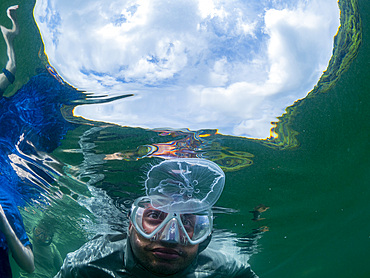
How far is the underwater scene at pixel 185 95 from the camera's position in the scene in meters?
5.17

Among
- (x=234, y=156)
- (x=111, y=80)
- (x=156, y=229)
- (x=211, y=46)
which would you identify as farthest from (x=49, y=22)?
(x=234, y=156)

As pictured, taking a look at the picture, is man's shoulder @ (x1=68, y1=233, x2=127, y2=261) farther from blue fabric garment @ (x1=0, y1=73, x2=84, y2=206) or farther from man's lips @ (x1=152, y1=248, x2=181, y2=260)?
blue fabric garment @ (x1=0, y1=73, x2=84, y2=206)

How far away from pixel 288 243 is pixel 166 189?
1518cm

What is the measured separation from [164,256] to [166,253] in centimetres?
7

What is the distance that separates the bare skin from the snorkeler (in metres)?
3.75

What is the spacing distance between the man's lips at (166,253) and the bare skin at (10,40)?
4.81m

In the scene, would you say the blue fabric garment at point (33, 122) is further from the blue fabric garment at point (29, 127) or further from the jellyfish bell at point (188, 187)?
the jellyfish bell at point (188, 187)

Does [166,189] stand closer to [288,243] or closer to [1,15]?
[1,15]

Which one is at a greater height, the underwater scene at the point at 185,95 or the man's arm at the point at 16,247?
the underwater scene at the point at 185,95

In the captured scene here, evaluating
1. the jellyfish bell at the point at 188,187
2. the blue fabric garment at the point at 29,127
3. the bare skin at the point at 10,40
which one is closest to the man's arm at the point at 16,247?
the blue fabric garment at the point at 29,127

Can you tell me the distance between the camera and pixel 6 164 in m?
9.57

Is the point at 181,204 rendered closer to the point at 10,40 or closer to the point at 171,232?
the point at 171,232

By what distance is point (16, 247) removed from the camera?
24.4 ft

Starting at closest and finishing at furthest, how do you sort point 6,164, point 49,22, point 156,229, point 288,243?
point 49,22, point 156,229, point 6,164, point 288,243
